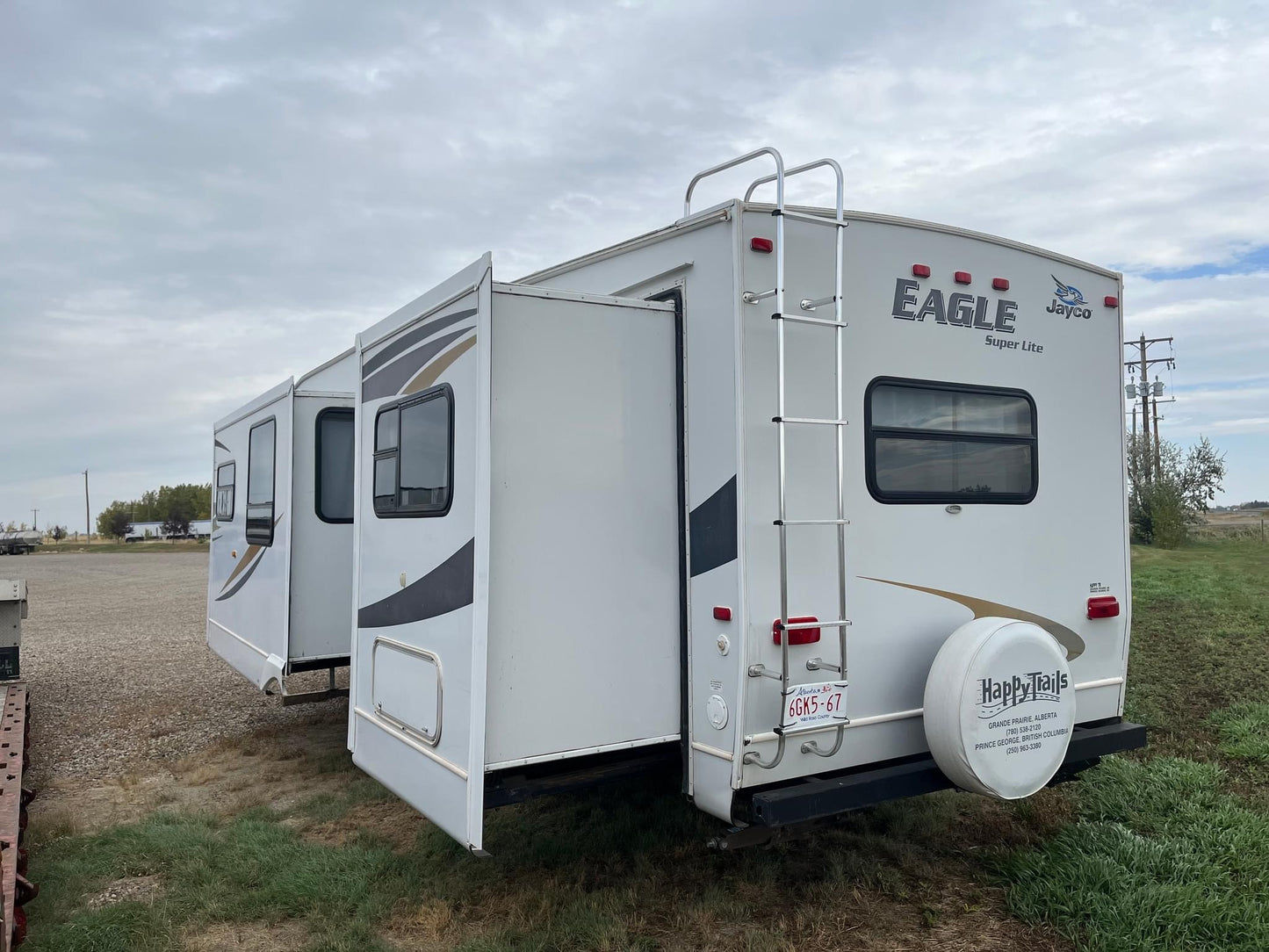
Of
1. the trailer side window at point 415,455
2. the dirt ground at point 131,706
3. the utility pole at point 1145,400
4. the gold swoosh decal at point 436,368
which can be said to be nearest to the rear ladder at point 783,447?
the gold swoosh decal at point 436,368

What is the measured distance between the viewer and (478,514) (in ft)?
12.2

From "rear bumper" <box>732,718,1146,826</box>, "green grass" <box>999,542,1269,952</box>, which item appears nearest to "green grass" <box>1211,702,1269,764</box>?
"green grass" <box>999,542,1269,952</box>

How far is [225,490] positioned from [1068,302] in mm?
7341

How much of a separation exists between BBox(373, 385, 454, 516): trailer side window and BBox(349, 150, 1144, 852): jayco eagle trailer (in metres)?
0.02

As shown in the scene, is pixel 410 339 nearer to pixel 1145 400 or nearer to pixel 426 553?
pixel 426 553

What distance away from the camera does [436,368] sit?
168 inches

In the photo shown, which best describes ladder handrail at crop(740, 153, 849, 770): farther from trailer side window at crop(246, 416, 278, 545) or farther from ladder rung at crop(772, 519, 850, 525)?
trailer side window at crop(246, 416, 278, 545)

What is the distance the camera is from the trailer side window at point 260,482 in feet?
22.9

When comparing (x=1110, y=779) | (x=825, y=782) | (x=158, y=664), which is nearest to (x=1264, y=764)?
(x=1110, y=779)

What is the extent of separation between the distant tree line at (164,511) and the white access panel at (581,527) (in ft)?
217

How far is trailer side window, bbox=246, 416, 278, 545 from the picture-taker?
6.97 metres

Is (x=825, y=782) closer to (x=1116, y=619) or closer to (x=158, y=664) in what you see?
(x=1116, y=619)

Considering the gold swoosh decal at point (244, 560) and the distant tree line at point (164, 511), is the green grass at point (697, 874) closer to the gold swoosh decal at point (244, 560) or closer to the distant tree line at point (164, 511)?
the gold swoosh decal at point (244, 560)

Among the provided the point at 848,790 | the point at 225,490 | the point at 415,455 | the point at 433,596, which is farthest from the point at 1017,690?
the point at 225,490
